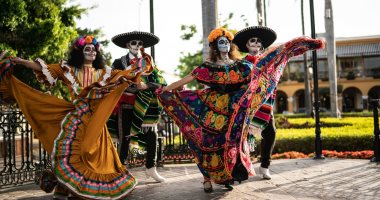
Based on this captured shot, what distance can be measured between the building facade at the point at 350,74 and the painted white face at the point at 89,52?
43.0 m

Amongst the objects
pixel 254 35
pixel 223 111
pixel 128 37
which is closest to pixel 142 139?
pixel 128 37

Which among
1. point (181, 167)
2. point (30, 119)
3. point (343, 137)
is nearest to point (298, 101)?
point (343, 137)

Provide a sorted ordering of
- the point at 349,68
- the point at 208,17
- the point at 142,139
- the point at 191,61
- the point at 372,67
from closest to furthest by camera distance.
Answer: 1. the point at 142,139
2. the point at 208,17
3. the point at 191,61
4. the point at 372,67
5. the point at 349,68

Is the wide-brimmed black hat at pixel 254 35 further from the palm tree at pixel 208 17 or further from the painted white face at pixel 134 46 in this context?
the palm tree at pixel 208 17

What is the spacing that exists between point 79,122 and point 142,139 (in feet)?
5.39

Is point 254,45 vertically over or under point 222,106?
over

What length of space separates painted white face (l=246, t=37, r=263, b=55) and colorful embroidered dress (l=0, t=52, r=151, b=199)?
1863 millimetres

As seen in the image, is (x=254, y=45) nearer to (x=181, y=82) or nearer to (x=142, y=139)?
(x=181, y=82)

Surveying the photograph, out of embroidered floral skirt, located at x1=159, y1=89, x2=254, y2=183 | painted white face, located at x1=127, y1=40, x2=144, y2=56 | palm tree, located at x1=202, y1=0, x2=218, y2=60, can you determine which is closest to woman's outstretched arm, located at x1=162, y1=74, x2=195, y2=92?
embroidered floral skirt, located at x1=159, y1=89, x2=254, y2=183

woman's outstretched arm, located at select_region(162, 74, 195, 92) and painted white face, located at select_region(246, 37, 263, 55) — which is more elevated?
painted white face, located at select_region(246, 37, 263, 55)

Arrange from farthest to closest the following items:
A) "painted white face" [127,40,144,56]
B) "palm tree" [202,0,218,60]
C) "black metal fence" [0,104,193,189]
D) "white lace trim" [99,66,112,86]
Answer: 1. "palm tree" [202,0,218,60]
2. "black metal fence" [0,104,193,189]
3. "painted white face" [127,40,144,56]
4. "white lace trim" [99,66,112,86]

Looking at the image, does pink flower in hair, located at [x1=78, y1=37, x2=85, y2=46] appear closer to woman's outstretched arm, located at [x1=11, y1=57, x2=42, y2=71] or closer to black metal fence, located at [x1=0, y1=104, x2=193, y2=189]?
woman's outstretched arm, located at [x1=11, y1=57, x2=42, y2=71]

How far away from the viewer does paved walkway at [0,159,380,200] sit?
4758mm

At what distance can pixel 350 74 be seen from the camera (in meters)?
46.8
